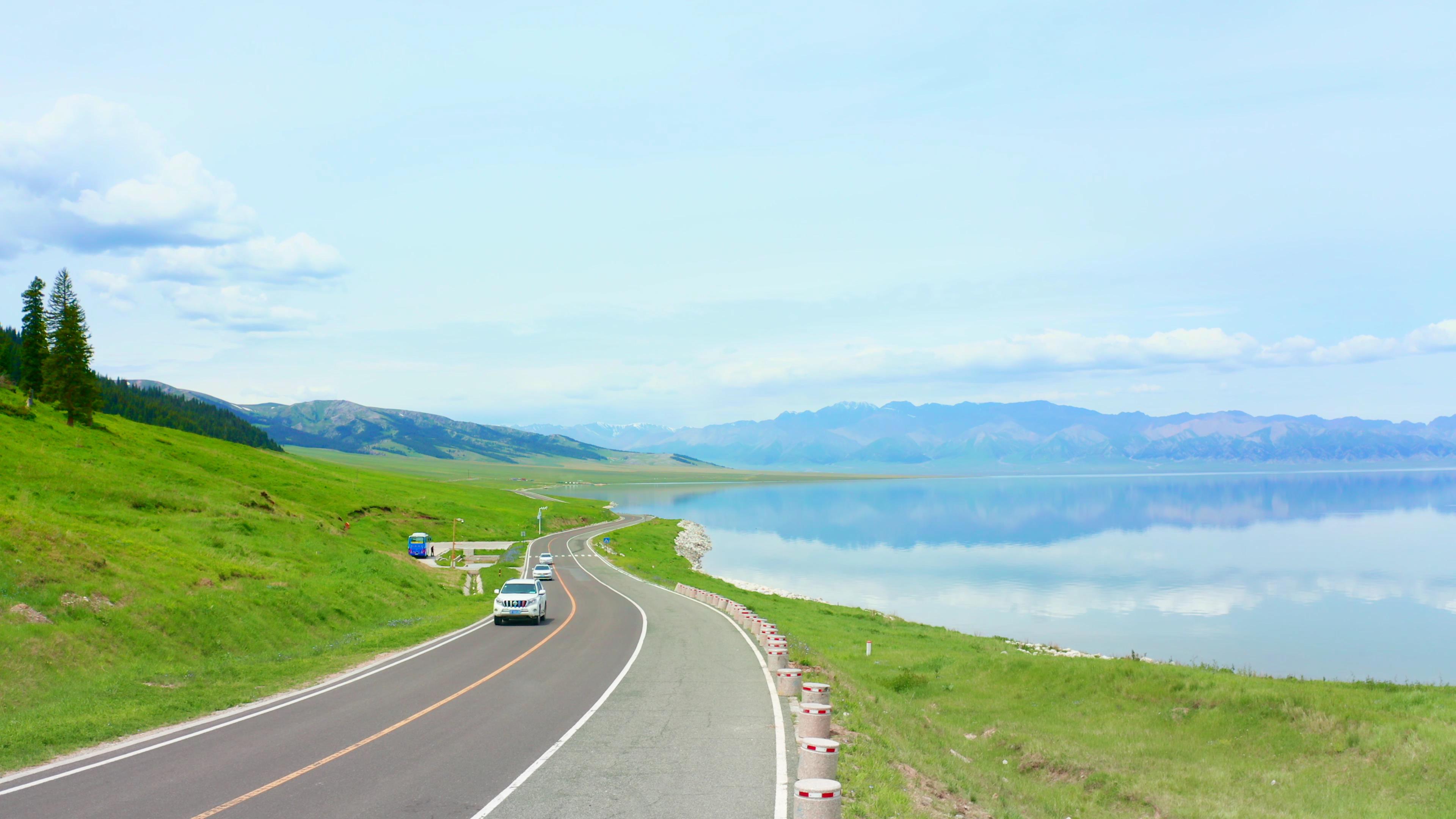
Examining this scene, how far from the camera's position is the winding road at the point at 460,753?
429 inches

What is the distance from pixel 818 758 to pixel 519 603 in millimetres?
26951

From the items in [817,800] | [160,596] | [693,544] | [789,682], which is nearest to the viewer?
[817,800]

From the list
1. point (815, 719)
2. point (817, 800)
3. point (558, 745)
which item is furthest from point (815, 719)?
point (558, 745)

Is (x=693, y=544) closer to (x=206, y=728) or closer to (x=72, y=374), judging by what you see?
(x=72, y=374)

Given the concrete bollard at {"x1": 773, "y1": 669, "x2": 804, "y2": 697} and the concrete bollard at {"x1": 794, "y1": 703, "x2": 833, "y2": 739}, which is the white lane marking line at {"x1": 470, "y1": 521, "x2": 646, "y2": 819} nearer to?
the concrete bollard at {"x1": 794, "y1": 703, "x2": 833, "y2": 739}

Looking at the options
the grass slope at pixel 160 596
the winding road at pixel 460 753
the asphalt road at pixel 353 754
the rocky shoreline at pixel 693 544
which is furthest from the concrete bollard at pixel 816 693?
the rocky shoreline at pixel 693 544

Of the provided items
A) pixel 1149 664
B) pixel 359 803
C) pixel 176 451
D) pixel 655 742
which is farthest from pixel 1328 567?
pixel 176 451

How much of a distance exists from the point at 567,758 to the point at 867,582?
2863 inches

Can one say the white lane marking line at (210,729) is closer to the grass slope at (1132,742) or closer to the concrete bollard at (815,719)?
the concrete bollard at (815,719)

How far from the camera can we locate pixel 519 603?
35.0 meters

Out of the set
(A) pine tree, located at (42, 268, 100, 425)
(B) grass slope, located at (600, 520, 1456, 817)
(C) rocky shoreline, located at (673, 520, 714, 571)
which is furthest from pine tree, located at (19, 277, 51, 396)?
(B) grass slope, located at (600, 520, 1456, 817)

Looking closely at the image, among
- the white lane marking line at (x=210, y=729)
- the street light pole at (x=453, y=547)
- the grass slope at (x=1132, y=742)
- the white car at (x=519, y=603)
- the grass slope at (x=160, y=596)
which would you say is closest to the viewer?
the white lane marking line at (x=210, y=729)

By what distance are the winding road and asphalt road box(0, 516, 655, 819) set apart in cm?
4

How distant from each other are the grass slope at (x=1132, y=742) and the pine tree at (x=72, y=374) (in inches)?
3146
